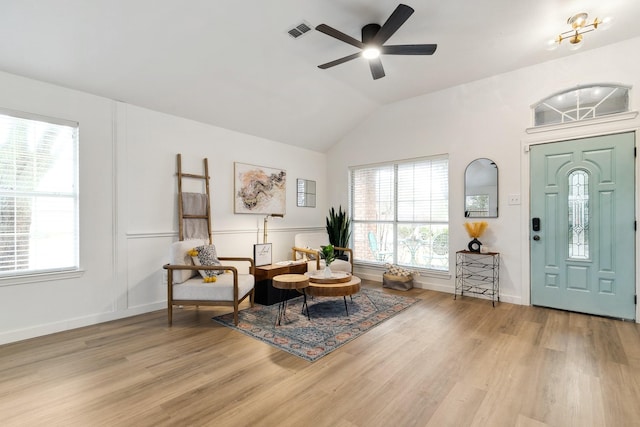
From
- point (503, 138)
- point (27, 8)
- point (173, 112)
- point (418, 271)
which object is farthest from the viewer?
point (418, 271)

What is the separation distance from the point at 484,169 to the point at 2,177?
18.4ft

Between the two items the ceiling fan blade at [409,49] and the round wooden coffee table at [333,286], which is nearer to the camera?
the ceiling fan blade at [409,49]

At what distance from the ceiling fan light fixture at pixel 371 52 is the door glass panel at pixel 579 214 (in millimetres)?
2859

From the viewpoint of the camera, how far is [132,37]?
2844mm

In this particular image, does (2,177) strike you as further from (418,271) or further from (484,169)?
(484,169)

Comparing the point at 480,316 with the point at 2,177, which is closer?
the point at 2,177

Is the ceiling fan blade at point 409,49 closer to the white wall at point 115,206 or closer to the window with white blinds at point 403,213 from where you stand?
the window with white blinds at point 403,213

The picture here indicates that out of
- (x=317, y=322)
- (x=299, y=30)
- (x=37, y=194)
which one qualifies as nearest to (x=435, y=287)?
(x=317, y=322)

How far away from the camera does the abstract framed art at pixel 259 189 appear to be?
4.71 m

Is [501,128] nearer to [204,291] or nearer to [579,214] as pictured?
[579,214]

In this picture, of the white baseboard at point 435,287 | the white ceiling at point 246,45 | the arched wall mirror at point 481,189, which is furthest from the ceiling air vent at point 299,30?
the white baseboard at point 435,287

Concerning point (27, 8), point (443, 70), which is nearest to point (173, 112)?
point (27, 8)

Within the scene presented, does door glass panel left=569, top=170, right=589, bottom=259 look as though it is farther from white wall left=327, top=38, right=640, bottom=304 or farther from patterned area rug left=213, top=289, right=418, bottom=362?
patterned area rug left=213, top=289, right=418, bottom=362

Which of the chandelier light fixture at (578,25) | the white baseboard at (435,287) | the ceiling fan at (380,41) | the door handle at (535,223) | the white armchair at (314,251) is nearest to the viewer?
the ceiling fan at (380,41)
